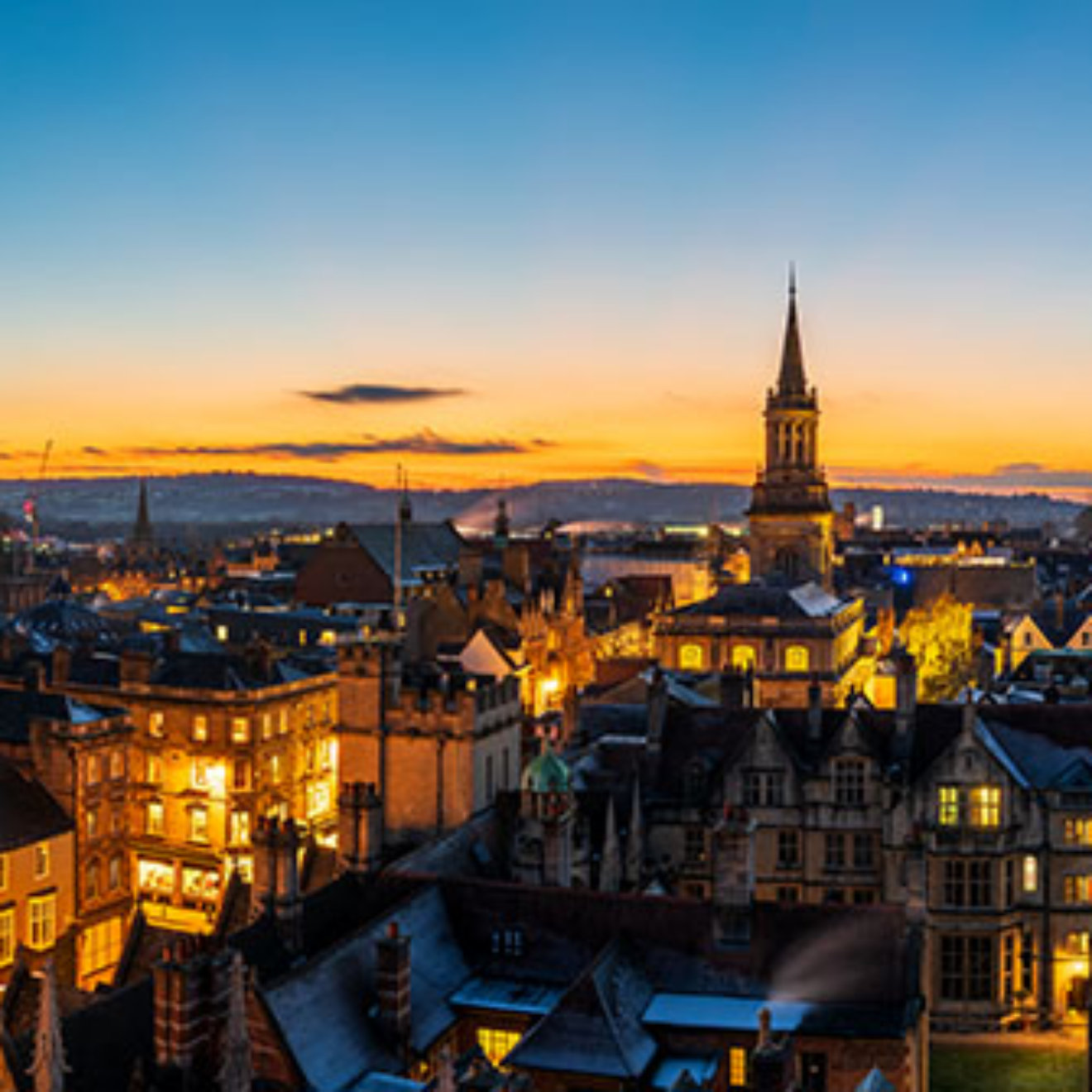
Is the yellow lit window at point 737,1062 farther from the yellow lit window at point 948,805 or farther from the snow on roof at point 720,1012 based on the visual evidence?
the yellow lit window at point 948,805

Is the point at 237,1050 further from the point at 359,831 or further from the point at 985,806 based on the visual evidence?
the point at 985,806

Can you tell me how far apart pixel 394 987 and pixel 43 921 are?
1209 inches

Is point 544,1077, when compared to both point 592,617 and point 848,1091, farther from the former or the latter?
point 592,617

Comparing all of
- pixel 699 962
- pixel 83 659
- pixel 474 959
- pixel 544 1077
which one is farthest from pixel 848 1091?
pixel 83 659

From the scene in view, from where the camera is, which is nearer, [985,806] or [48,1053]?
[48,1053]

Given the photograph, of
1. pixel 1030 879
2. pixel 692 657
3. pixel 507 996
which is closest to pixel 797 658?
pixel 692 657

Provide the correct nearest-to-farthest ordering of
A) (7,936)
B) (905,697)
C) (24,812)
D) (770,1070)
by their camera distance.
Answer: (770,1070) → (905,697) → (7,936) → (24,812)

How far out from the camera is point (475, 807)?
48094mm

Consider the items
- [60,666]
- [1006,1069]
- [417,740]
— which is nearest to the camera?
[1006,1069]

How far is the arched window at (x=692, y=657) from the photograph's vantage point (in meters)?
94.8

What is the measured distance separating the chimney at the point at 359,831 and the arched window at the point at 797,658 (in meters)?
57.3

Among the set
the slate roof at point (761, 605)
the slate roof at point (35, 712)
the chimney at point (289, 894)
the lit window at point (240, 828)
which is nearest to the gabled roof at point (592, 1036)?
the chimney at point (289, 894)

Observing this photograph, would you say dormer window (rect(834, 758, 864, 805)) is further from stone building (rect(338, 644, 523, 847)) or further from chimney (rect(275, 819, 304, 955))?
chimney (rect(275, 819, 304, 955))

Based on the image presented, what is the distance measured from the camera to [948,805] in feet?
163
